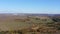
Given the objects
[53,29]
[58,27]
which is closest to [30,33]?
[53,29]

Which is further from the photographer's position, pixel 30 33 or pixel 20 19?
pixel 20 19

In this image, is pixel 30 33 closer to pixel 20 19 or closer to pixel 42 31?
pixel 42 31

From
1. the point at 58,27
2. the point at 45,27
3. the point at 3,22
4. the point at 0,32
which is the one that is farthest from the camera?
the point at 58,27

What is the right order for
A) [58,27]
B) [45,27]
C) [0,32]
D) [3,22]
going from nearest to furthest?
1. [0,32]
2. [3,22]
3. [45,27]
4. [58,27]

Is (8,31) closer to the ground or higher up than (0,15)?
closer to the ground

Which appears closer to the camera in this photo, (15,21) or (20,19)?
(15,21)

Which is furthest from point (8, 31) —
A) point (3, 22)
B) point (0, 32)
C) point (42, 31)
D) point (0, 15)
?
point (42, 31)

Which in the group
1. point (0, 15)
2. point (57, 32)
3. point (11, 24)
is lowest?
point (57, 32)

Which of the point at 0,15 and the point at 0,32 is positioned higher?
the point at 0,15

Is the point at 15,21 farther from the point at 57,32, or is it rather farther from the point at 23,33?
the point at 57,32
